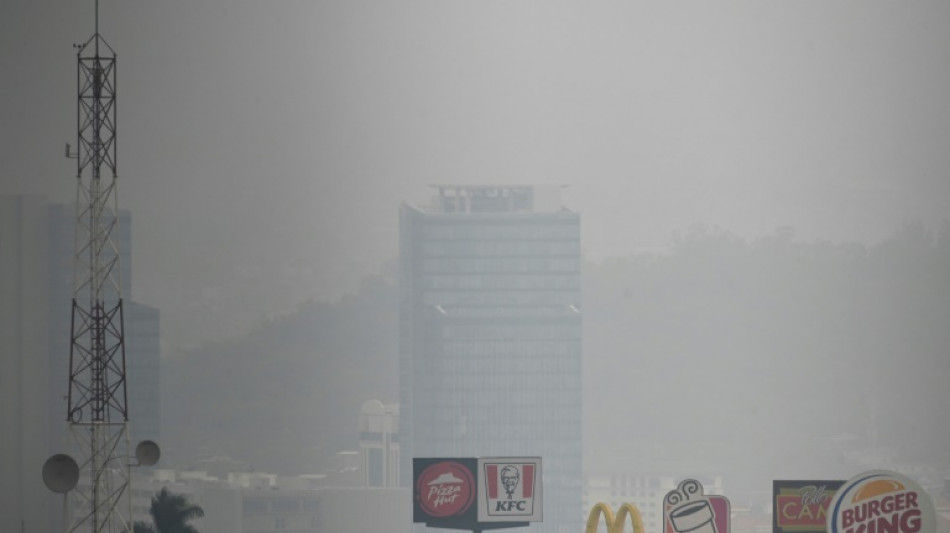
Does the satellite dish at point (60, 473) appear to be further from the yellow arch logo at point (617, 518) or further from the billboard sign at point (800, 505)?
the billboard sign at point (800, 505)

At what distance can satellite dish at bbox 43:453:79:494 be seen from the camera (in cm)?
1086

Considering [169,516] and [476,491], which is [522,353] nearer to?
[169,516]

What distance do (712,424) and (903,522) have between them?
42.5 m

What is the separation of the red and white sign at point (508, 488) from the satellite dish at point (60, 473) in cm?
349

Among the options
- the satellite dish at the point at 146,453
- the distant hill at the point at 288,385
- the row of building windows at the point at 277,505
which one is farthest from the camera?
the row of building windows at the point at 277,505

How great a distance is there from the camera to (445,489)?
10.8 m

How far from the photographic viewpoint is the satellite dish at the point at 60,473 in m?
10.9

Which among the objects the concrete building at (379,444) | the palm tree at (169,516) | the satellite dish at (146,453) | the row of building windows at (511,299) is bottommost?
the concrete building at (379,444)

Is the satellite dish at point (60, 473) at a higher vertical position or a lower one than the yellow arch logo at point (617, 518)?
higher

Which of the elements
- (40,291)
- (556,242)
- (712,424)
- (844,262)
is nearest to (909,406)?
(844,262)

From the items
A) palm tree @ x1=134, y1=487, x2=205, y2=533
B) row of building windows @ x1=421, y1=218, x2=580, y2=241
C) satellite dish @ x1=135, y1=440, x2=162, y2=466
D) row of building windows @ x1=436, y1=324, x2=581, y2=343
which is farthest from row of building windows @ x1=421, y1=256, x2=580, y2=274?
satellite dish @ x1=135, y1=440, x2=162, y2=466

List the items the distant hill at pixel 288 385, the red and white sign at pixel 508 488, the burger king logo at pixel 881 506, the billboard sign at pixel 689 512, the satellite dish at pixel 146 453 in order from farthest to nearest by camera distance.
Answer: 1. the distant hill at pixel 288 385
2. the satellite dish at pixel 146 453
3. the red and white sign at pixel 508 488
4. the billboard sign at pixel 689 512
5. the burger king logo at pixel 881 506

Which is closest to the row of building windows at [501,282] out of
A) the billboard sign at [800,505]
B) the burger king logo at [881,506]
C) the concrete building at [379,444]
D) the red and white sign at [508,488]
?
the concrete building at [379,444]

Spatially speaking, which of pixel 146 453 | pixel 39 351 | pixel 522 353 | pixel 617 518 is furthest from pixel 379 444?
pixel 617 518
